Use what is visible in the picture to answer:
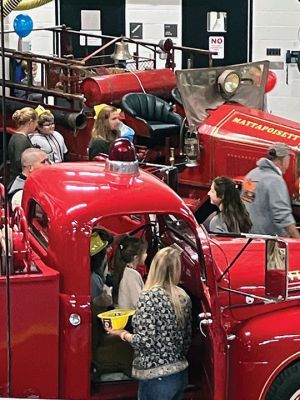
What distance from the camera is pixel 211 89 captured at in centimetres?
834

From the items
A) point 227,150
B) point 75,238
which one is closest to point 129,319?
point 75,238

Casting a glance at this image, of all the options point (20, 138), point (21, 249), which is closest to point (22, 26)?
point (20, 138)

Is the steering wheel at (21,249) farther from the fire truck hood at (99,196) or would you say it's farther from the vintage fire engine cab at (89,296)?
the fire truck hood at (99,196)

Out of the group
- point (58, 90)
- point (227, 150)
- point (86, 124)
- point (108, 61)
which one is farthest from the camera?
point (108, 61)

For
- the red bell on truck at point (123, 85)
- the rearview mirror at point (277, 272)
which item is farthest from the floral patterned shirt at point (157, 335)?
the red bell on truck at point (123, 85)

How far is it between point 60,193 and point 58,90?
18.1 feet

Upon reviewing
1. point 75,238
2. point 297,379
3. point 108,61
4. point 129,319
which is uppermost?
point 108,61

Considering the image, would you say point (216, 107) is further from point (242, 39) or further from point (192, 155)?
point (242, 39)

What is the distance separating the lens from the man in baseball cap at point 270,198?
6281mm

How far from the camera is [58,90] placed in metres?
9.45

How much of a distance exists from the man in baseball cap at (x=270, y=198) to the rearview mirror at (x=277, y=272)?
2.27 m

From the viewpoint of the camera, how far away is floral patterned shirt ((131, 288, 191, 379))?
3.90 m

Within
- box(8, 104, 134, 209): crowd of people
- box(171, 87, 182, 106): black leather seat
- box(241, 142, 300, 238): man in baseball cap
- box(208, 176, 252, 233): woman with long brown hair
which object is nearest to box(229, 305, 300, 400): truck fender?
box(208, 176, 252, 233): woman with long brown hair

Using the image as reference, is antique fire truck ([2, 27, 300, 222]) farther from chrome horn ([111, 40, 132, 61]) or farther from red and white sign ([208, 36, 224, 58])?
red and white sign ([208, 36, 224, 58])
